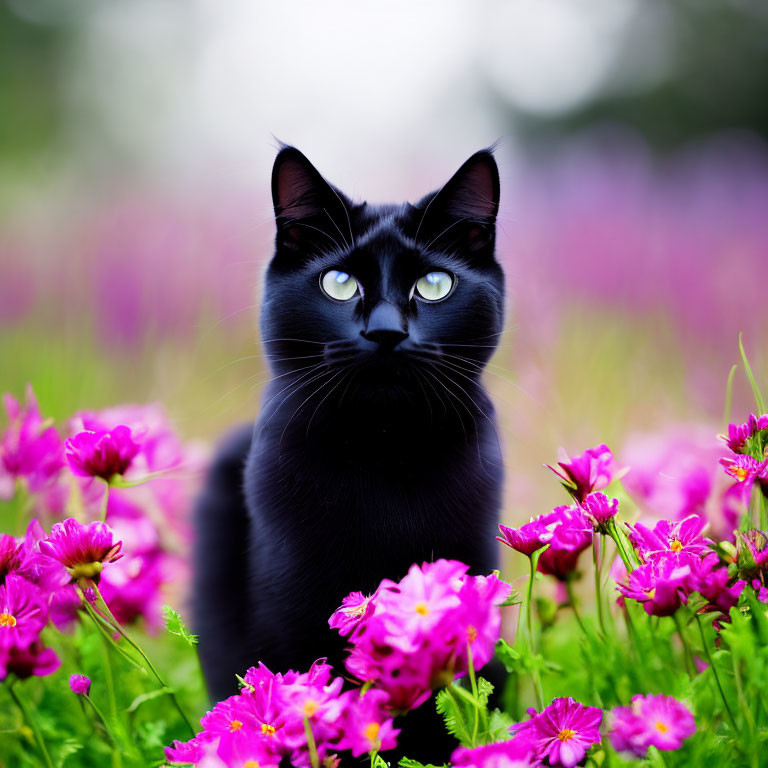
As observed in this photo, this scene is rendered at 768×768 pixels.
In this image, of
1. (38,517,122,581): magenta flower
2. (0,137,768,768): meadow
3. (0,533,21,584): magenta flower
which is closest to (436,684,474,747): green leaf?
(0,137,768,768): meadow

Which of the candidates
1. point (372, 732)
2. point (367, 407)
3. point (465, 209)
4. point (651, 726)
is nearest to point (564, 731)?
point (651, 726)

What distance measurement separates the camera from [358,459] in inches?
35.6

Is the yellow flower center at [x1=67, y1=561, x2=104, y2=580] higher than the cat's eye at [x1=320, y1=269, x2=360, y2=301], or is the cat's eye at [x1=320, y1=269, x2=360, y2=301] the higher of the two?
the cat's eye at [x1=320, y1=269, x2=360, y2=301]

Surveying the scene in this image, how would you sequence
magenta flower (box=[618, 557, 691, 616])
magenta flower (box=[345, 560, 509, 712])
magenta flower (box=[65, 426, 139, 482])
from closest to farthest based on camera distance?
1. magenta flower (box=[345, 560, 509, 712])
2. magenta flower (box=[618, 557, 691, 616])
3. magenta flower (box=[65, 426, 139, 482])

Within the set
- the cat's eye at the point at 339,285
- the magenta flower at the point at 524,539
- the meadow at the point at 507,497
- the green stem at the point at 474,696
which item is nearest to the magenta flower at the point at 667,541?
the meadow at the point at 507,497

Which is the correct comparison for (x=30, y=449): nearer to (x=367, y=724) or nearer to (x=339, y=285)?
(x=339, y=285)

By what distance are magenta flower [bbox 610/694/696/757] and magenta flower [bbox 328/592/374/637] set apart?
0.24m

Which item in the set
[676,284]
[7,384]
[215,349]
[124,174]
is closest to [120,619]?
[7,384]

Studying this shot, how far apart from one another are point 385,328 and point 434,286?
16 cm

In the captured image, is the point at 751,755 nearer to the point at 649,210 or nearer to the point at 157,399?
the point at 157,399

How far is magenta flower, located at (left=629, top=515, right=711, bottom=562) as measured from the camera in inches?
28.0

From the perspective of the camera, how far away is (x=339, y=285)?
3.10 ft

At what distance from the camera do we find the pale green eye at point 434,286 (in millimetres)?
941

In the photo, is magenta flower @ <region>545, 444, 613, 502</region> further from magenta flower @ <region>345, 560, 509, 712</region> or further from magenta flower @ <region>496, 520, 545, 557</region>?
magenta flower @ <region>345, 560, 509, 712</region>
